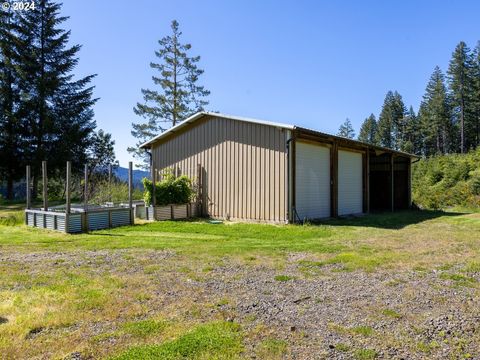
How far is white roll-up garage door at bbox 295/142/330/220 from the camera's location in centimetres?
1098

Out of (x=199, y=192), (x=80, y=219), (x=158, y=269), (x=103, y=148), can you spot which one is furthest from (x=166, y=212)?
(x=103, y=148)

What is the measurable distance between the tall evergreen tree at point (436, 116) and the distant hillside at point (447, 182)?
61.1ft

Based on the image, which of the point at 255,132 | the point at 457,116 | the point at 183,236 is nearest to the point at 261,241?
the point at 183,236

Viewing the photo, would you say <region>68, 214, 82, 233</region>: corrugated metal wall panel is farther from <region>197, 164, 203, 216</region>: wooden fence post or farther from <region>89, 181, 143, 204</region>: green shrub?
<region>197, 164, 203, 216</region>: wooden fence post

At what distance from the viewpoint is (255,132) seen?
11.2m

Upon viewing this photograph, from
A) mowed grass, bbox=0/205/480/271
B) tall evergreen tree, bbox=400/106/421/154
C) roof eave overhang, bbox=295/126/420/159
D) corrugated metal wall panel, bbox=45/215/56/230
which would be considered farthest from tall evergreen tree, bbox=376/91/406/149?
corrugated metal wall panel, bbox=45/215/56/230

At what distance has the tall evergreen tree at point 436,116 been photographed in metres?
45.2

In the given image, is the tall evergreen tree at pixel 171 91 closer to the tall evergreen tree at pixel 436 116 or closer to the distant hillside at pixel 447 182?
the distant hillside at pixel 447 182

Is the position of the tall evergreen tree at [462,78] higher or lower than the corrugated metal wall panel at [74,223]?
higher

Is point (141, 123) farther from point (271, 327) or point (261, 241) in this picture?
point (271, 327)

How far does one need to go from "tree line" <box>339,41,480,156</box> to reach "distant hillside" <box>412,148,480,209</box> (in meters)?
14.8

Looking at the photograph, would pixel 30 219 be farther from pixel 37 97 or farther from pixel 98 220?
pixel 37 97

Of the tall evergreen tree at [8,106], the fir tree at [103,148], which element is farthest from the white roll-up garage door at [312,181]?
the tall evergreen tree at [8,106]

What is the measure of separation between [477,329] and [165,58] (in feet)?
95.0
